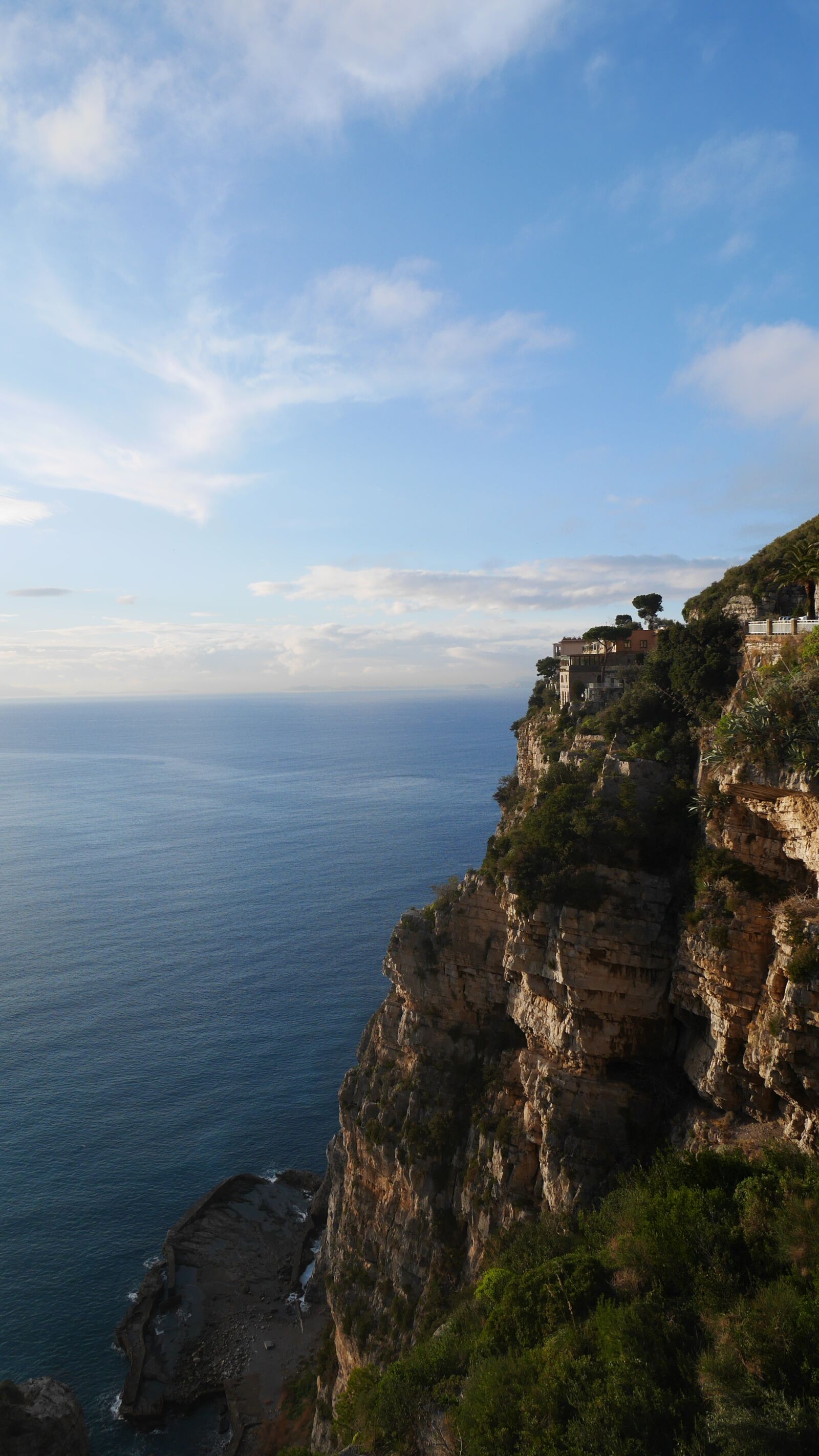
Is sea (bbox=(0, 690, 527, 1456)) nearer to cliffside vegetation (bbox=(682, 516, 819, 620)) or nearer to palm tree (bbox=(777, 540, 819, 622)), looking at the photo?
cliffside vegetation (bbox=(682, 516, 819, 620))

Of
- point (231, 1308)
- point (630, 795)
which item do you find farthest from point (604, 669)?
point (231, 1308)

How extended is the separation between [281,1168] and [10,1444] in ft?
72.4

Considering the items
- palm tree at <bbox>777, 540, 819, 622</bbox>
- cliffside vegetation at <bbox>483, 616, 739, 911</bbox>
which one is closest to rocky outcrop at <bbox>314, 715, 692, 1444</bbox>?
cliffside vegetation at <bbox>483, 616, 739, 911</bbox>

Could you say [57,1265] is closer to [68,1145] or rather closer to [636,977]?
[68,1145]

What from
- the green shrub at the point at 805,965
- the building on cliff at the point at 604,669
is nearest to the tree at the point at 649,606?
the building on cliff at the point at 604,669

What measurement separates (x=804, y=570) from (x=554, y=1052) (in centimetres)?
2209

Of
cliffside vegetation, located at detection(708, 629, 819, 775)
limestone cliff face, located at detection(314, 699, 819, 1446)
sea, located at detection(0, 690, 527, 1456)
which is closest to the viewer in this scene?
cliffside vegetation, located at detection(708, 629, 819, 775)

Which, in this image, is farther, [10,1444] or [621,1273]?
[10,1444]

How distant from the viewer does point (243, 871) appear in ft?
392

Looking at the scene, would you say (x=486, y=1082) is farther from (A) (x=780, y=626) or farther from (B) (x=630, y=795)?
(A) (x=780, y=626)

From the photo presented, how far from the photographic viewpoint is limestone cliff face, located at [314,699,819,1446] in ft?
80.4

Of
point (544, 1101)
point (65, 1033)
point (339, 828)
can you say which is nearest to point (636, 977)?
point (544, 1101)

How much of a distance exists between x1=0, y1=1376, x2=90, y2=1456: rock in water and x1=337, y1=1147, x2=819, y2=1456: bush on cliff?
22.8 meters

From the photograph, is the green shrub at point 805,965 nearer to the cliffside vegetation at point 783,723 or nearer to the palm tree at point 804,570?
the cliffside vegetation at point 783,723
